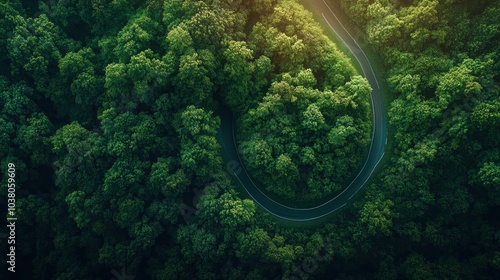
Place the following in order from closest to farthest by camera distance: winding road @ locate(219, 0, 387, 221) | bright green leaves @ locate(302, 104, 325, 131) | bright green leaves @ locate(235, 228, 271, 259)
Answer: bright green leaves @ locate(235, 228, 271, 259) → bright green leaves @ locate(302, 104, 325, 131) → winding road @ locate(219, 0, 387, 221)

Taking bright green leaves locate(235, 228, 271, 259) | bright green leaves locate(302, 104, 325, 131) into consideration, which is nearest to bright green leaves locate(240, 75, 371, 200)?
bright green leaves locate(302, 104, 325, 131)

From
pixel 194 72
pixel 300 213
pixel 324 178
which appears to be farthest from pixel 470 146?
pixel 194 72

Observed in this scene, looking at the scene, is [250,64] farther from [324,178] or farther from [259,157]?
[324,178]

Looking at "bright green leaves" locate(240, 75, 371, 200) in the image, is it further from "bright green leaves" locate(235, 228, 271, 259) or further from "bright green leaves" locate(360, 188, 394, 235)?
"bright green leaves" locate(235, 228, 271, 259)

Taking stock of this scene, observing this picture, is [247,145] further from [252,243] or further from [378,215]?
[378,215]

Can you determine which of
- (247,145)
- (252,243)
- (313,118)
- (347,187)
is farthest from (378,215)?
(247,145)
